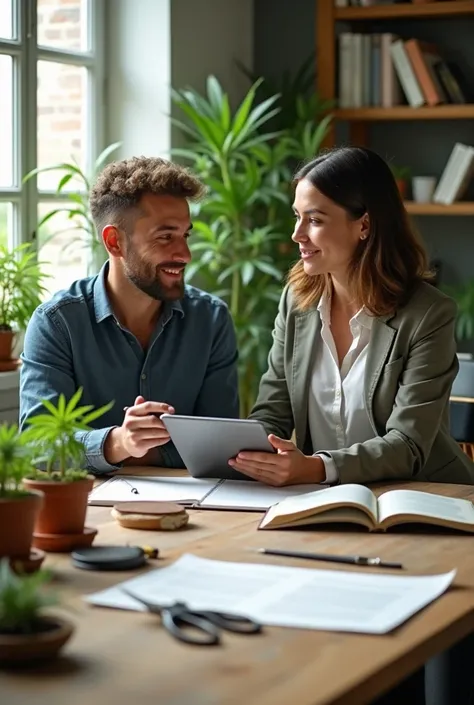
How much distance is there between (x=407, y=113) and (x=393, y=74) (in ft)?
0.57

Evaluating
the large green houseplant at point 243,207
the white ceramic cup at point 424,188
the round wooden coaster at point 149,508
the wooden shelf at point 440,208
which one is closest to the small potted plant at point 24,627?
the round wooden coaster at point 149,508

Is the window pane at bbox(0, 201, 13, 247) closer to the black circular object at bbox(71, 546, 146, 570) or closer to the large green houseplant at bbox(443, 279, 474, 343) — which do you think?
the large green houseplant at bbox(443, 279, 474, 343)

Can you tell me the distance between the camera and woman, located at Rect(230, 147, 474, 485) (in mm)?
2674

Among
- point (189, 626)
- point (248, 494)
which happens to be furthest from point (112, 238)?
point (189, 626)

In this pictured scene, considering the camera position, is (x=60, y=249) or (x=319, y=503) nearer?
(x=319, y=503)

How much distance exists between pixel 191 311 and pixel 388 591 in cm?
137

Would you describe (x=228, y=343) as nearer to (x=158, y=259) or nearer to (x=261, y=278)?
(x=158, y=259)

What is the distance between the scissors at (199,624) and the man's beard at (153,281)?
1.37 meters

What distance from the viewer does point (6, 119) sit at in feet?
13.4

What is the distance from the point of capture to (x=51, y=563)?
69.5 inches

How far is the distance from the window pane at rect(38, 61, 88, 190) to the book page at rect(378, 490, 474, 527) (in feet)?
7.96

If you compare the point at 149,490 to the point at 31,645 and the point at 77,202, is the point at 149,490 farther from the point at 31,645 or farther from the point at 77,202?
the point at 77,202

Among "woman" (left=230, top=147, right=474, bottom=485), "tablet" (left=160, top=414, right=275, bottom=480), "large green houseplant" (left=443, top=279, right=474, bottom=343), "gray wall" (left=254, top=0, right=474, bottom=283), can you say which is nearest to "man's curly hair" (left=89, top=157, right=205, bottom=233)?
"woman" (left=230, top=147, right=474, bottom=485)

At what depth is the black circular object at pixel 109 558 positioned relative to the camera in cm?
173
